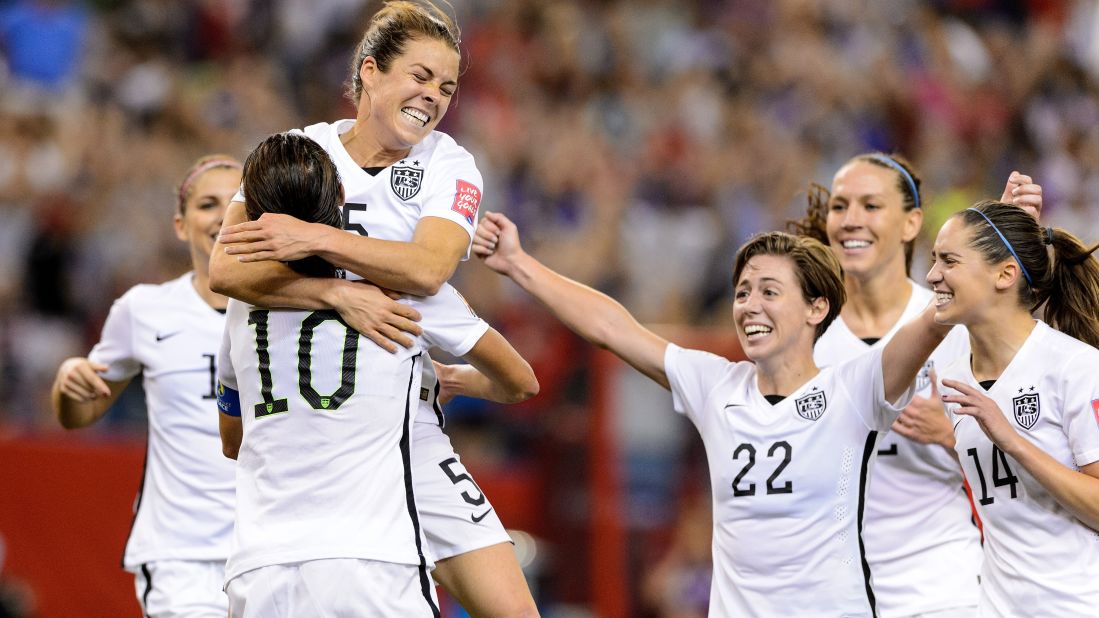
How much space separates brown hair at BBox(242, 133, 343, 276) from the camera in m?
3.95

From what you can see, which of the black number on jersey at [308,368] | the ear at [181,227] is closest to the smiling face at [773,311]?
the black number on jersey at [308,368]

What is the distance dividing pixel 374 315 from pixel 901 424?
2252 millimetres

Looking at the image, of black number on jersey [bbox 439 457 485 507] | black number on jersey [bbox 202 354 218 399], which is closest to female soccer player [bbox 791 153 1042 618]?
black number on jersey [bbox 439 457 485 507]

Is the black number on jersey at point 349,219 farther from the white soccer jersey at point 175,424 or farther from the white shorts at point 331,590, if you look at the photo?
the white soccer jersey at point 175,424

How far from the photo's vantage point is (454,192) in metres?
4.35

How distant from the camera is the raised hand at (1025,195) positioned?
471 cm

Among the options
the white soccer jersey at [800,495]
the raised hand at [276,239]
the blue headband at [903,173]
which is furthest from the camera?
the blue headband at [903,173]

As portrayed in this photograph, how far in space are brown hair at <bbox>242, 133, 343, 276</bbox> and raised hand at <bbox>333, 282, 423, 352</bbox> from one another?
0.15 meters

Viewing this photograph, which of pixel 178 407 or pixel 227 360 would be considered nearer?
pixel 227 360

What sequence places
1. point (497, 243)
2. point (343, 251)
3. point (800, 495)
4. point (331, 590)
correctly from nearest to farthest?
point (331, 590), point (343, 251), point (800, 495), point (497, 243)

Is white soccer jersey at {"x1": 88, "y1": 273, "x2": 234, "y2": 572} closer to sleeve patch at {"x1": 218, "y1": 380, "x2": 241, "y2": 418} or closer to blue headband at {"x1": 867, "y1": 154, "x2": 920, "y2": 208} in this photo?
sleeve patch at {"x1": 218, "y1": 380, "x2": 241, "y2": 418}

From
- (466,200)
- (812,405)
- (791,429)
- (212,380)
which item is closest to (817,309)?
(812,405)

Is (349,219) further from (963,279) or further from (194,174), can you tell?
(963,279)

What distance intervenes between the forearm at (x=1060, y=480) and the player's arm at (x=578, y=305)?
1.30 meters
